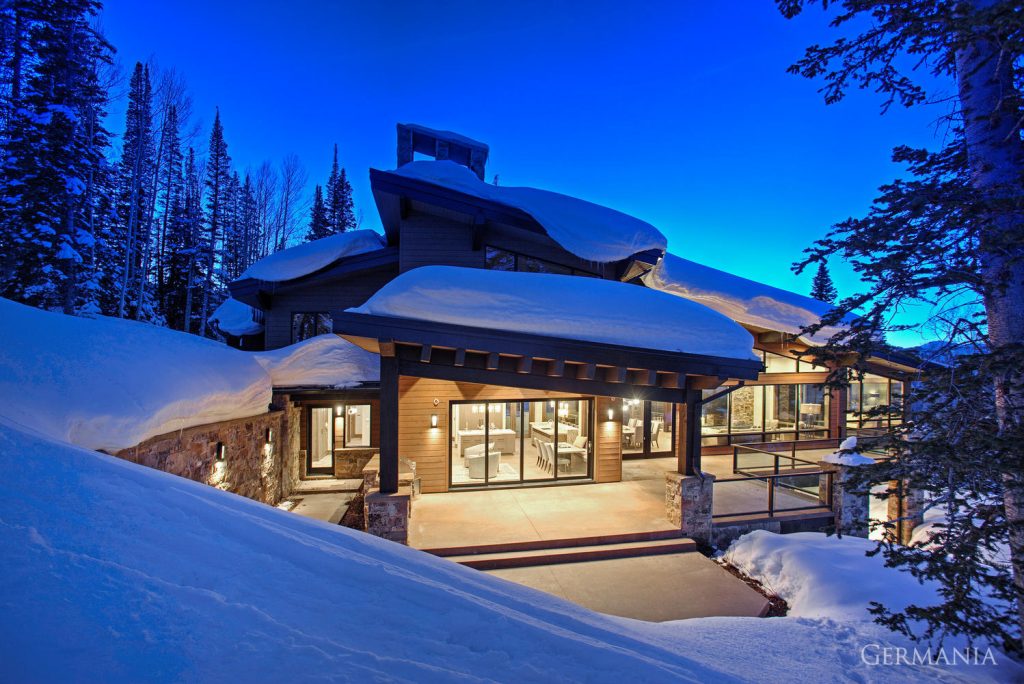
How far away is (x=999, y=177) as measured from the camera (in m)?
3.34

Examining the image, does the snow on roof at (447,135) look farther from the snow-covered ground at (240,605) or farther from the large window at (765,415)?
the snow-covered ground at (240,605)

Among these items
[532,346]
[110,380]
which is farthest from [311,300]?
[532,346]

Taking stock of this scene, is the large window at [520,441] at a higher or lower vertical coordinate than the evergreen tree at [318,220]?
lower

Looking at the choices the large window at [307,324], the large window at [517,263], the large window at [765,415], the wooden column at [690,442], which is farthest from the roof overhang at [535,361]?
the large window at [765,415]

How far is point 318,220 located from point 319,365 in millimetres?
21381

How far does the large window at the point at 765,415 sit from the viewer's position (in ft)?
43.8

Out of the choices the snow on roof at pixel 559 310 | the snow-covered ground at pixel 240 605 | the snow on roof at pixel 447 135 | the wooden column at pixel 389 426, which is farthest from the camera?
the snow on roof at pixel 447 135

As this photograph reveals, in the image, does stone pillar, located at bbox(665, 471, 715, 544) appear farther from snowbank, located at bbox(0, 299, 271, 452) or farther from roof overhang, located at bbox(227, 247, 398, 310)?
roof overhang, located at bbox(227, 247, 398, 310)

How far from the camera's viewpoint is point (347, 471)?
10930mm

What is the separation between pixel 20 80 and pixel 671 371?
66.6 ft

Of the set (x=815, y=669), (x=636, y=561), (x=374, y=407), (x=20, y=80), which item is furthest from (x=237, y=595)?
(x=20, y=80)

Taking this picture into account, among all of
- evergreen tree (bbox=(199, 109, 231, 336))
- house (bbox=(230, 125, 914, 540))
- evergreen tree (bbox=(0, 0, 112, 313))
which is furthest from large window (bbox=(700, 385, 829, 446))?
evergreen tree (bbox=(199, 109, 231, 336))

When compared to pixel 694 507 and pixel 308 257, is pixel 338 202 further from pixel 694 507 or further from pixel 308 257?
pixel 694 507

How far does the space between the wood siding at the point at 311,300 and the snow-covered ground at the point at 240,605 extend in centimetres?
880
